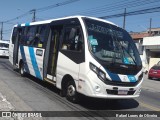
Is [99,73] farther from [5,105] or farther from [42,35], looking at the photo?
[42,35]

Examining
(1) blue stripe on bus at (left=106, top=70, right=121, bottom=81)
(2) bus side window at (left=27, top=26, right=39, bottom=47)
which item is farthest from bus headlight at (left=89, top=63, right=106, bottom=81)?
(2) bus side window at (left=27, top=26, right=39, bottom=47)

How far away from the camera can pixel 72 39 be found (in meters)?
9.95

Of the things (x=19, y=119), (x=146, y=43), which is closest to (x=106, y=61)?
(x=19, y=119)

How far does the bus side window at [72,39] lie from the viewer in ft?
31.2

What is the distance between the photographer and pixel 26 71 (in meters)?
15.0

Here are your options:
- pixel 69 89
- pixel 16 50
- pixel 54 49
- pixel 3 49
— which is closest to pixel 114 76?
pixel 69 89

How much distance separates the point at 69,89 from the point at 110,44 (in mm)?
1907

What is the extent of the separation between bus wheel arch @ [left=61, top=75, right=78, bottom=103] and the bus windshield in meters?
1.33

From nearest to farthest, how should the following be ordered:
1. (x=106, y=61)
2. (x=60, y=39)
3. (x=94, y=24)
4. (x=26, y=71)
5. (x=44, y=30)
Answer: (x=106, y=61), (x=94, y=24), (x=60, y=39), (x=44, y=30), (x=26, y=71)

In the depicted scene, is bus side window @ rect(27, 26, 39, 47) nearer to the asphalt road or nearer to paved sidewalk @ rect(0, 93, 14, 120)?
the asphalt road

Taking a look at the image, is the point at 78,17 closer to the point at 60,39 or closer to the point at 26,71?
the point at 60,39

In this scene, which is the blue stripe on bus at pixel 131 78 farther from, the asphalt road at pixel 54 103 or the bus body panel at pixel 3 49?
the bus body panel at pixel 3 49

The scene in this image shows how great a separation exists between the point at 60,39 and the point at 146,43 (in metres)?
34.4

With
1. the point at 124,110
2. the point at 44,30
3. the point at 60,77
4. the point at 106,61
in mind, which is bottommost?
the point at 124,110
